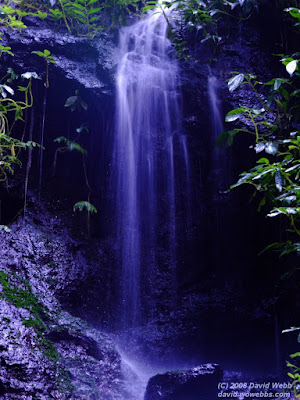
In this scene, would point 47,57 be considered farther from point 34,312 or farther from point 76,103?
point 34,312

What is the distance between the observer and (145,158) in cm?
466

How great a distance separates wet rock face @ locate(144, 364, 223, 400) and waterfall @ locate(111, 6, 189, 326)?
56.0 inches

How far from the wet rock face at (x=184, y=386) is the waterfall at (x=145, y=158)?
56.0 inches

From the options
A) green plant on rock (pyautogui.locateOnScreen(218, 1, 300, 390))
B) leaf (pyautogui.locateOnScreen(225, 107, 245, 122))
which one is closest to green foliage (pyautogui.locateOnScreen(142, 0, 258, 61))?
green plant on rock (pyautogui.locateOnScreen(218, 1, 300, 390))

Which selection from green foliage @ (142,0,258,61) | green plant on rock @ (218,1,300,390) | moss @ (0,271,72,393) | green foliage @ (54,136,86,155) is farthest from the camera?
green foliage @ (142,0,258,61)

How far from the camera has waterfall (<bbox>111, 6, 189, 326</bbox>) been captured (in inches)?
178

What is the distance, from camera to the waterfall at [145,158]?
4520mm

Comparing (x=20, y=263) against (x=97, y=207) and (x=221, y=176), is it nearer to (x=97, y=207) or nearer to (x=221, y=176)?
(x=97, y=207)

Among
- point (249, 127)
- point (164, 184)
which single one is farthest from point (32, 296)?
point (249, 127)

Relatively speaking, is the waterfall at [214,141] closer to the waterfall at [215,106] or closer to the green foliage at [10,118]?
the waterfall at [215,106]

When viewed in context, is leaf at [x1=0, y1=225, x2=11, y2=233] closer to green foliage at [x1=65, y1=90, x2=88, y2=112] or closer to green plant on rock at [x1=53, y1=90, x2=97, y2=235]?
green plant on rock at [x1=53, y1=90, x2=97, y2=235]

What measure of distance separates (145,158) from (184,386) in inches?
115

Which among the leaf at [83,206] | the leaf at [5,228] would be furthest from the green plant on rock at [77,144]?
the leaf at [5,228]

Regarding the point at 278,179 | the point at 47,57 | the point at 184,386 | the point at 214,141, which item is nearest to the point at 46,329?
the point at 184,386
